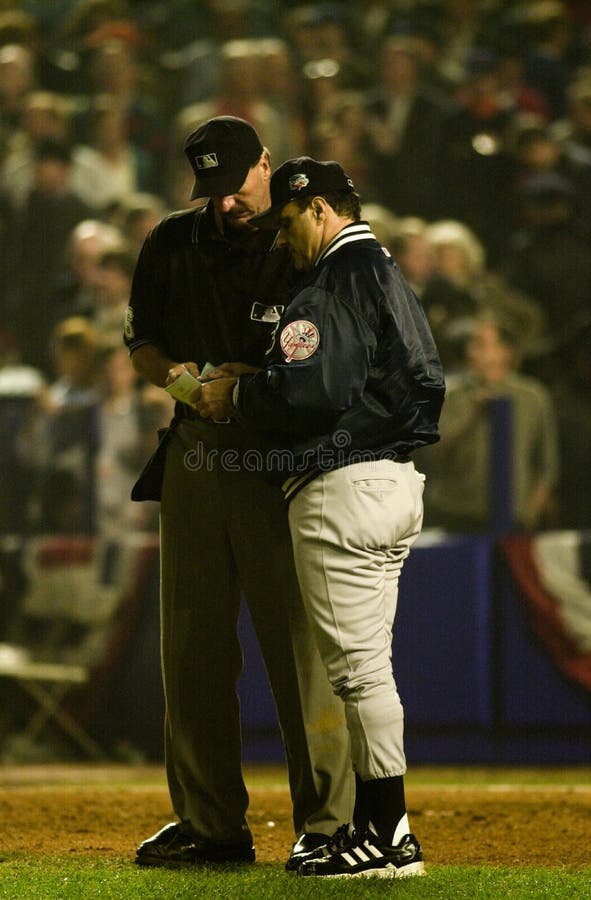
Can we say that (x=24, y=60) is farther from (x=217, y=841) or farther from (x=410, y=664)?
(x=217, y=841)

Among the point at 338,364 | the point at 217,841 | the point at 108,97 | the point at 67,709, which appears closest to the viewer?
the point at 338,364

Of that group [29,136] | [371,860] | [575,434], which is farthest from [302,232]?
[29,136]

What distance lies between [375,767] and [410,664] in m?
4.46

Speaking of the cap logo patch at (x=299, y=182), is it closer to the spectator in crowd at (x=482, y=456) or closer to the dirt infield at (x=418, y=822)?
the dirt infield at (x=418, y=822)

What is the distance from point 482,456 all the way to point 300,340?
17.2 ft

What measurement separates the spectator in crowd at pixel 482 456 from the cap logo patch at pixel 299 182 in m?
5.06

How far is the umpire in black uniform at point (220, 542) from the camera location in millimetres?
3436

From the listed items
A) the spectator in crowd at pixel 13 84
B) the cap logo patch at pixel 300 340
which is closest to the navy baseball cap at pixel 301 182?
the cap logo patch at pixel 300 340

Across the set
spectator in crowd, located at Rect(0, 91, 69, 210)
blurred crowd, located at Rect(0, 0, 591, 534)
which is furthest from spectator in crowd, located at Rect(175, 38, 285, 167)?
spectator in crowd, located at Rect(0, 91, 69, 210)

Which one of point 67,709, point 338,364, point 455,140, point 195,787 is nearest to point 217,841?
point 195,787

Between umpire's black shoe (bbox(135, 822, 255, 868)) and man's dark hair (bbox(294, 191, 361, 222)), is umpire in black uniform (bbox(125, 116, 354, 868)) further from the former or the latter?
man's dark hair (bbox(294, 191, 361, 222))

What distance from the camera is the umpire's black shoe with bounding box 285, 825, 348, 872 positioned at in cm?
322

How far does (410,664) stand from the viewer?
7.48m

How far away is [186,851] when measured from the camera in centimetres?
346
